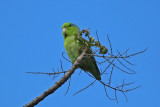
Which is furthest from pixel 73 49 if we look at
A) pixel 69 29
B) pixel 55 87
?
pixel 55 87

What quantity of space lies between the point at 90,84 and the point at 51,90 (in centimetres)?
84

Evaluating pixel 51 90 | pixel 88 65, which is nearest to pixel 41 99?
pixel 51 90

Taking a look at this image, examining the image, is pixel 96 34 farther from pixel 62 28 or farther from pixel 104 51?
pixel 62 28

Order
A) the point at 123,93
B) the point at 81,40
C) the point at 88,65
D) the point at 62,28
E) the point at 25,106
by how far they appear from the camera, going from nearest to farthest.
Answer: the point at 25,106 < the point at 123,93 < the point at 81,40 < the point at 88,65 < the point at 62,28

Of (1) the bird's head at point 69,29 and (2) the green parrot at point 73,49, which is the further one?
(1) the bird's head at point 69,29

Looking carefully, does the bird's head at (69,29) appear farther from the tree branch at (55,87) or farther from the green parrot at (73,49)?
the tree branch at (55,87)

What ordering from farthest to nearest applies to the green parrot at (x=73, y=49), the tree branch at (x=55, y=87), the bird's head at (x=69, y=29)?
the bird's head at (x=69, y=29) → the green parrot at (x=73, y=49) → the tree branch at (x=55, y=87)

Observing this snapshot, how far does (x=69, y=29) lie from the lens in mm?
6676

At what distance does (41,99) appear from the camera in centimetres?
367

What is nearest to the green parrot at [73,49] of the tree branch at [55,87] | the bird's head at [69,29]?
the bird's head at [69,29]

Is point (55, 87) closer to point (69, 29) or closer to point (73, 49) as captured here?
point (73, 49)

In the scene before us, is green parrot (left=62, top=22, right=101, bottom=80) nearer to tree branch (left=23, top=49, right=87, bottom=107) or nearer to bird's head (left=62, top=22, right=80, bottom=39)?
bird's head (left=62, top=22, right=80, bottom=39)

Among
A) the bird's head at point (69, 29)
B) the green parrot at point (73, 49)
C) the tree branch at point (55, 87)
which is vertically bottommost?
the tree branch at point (55, 87)

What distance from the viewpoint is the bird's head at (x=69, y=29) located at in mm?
6561
